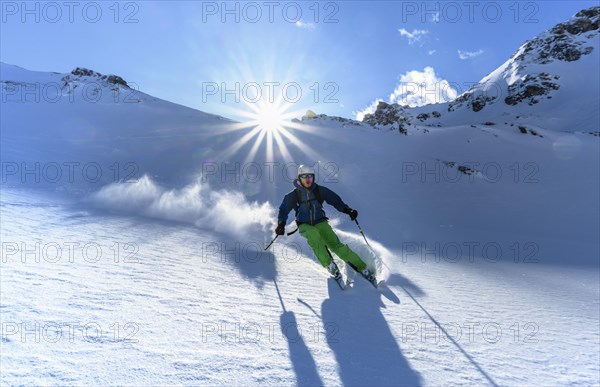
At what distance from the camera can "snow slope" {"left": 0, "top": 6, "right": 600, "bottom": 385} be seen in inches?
112

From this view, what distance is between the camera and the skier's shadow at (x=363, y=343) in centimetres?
285

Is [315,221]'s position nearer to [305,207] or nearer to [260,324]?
[305,207]

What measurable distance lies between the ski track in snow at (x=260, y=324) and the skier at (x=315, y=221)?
428mm

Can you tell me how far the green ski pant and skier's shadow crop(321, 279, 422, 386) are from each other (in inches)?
36.3

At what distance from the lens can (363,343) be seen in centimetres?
346

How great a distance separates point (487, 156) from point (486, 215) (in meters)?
16.2

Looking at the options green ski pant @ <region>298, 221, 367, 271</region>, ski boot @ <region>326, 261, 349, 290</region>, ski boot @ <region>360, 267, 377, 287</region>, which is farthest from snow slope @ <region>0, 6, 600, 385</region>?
green ski pant @ <region>298, 221, 367, 271</region>

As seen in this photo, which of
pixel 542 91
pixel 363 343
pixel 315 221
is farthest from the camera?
pixel 542 91

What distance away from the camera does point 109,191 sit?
11.5m

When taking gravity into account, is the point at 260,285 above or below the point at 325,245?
below

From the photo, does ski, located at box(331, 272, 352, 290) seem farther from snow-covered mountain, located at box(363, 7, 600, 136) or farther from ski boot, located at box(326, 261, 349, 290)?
snow-covered mountain, located at box(363, 7, 600, 136)

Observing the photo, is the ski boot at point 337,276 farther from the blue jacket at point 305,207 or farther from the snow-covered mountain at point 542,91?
the snow-covered mountain at point 542,91

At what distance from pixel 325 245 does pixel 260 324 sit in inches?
106

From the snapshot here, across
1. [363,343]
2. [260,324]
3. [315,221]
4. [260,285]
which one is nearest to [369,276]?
[315,221]
